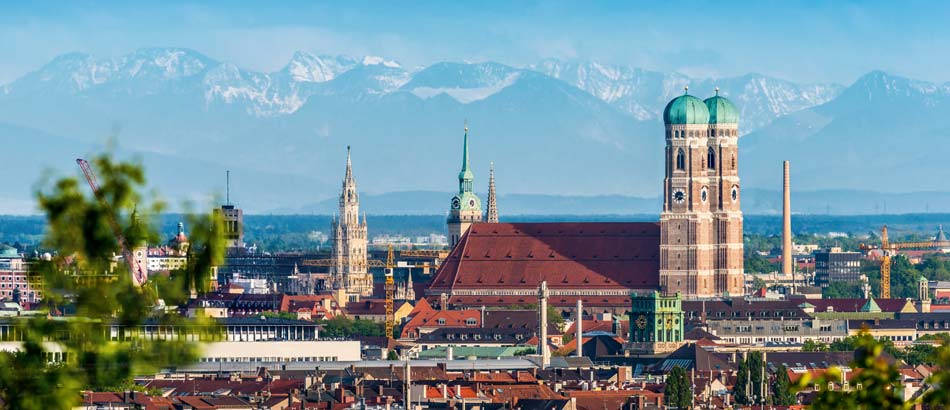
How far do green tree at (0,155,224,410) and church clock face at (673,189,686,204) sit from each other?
5027 inches

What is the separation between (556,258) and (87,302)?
133 metres

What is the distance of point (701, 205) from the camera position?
496ft

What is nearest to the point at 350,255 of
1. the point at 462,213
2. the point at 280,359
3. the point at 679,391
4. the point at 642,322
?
the point at 462,213

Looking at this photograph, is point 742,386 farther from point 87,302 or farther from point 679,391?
point 87,302

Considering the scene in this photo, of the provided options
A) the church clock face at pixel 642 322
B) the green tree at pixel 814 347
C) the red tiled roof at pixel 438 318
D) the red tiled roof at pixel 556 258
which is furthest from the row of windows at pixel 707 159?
the church clock face at pixel 642 322

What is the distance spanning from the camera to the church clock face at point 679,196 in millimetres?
150375

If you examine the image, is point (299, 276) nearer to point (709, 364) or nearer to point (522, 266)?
point (522, 266)

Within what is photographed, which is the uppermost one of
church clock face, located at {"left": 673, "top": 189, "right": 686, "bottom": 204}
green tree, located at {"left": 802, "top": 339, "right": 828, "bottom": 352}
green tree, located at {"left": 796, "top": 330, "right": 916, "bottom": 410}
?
church clock face, located at {"left": 673, "top": 189, "right": 686, "bottom": 204}

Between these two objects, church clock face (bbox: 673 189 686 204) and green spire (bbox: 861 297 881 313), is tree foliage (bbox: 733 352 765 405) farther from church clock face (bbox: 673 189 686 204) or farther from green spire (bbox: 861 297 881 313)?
green spire (bbox: 861 297 881 313)

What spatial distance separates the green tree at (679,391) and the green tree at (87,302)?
212ft

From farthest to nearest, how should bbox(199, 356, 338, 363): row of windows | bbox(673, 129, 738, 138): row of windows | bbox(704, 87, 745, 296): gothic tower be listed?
bbox(704, 87, 745, 296): gothic tower
bbox(673, 129, 738, 138): row of windows
bbox(199, 356, 338, 363): row of windows

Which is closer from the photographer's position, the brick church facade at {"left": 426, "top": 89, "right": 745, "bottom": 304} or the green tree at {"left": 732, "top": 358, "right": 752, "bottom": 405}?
the green tree at {"left": 732, "top": 358, "right": 752, "bottom": 405}

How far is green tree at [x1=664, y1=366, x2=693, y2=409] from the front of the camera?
88125 millimetres

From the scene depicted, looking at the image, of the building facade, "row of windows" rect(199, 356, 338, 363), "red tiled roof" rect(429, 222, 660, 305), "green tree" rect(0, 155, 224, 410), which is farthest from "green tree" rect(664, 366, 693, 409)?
"green tree" rect(0, 155, 224, 410)
